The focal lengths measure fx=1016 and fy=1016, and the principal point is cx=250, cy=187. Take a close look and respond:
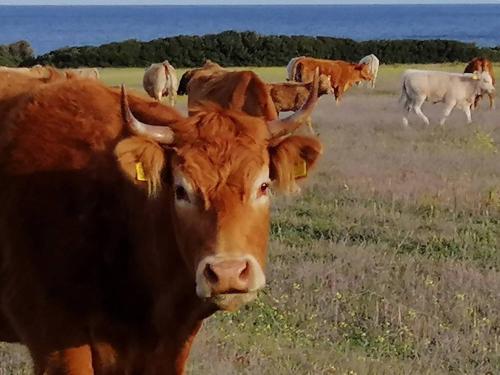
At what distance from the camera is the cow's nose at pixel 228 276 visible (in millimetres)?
3939

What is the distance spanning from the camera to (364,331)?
269 inches

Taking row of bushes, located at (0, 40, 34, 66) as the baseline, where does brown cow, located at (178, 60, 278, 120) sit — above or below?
above

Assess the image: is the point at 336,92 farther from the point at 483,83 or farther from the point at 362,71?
the point at 483,83

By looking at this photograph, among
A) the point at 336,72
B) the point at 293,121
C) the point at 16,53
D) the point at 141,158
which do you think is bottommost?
the point at 16,53

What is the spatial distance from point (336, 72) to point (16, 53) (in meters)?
28.7

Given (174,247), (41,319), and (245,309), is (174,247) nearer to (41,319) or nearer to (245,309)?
(41,319)

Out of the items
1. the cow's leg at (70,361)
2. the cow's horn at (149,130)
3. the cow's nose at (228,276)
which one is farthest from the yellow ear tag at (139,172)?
the cow's leg at (70,361)

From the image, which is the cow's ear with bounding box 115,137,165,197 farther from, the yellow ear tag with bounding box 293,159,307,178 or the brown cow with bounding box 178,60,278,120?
the brown cow with bounding box 178,60,278,120

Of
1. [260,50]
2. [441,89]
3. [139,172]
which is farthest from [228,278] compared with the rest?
[260,50]

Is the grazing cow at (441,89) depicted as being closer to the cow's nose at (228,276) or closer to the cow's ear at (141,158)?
the cow's ear at (141,158)

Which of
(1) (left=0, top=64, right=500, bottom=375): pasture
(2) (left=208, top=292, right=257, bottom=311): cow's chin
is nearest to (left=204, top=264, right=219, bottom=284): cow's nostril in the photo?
(2) (left=208, top=292, right=257, bottom=311): cow's chin

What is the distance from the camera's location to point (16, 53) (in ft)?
185

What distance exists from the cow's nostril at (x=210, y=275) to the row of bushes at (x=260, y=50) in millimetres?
49371

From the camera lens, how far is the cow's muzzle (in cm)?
395
